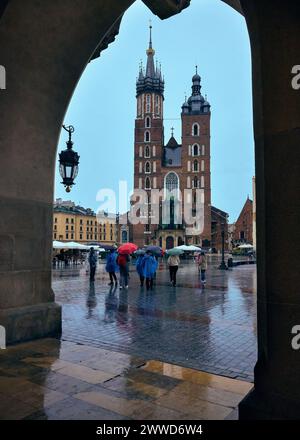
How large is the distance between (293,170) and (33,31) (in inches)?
174

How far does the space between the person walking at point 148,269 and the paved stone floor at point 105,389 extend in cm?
818

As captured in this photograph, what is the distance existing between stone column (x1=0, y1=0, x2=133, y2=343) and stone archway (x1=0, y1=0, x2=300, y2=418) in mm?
16

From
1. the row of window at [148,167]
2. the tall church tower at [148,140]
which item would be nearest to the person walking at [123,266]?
the tall church tower at [148,140]

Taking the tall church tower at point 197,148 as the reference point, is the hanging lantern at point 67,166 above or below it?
below

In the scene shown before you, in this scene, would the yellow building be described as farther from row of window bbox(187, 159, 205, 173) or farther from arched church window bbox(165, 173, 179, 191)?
row of window bbox(187, 159, 205, 173)

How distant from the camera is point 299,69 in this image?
2.60 meters

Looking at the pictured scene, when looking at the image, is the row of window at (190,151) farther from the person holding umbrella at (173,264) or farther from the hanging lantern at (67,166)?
the hanging lantern at (67,166)

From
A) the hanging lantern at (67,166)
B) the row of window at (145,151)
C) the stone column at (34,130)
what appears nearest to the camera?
the stone column at (34,130)

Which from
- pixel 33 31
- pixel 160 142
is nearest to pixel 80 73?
pixel 33 31

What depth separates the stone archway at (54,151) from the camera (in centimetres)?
254

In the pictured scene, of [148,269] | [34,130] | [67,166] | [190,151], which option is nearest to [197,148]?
[190,151]

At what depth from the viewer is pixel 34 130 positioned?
5.48m

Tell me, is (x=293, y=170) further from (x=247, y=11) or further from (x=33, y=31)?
(x=33, y=31)

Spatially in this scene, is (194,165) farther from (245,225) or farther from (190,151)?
(245,225)
